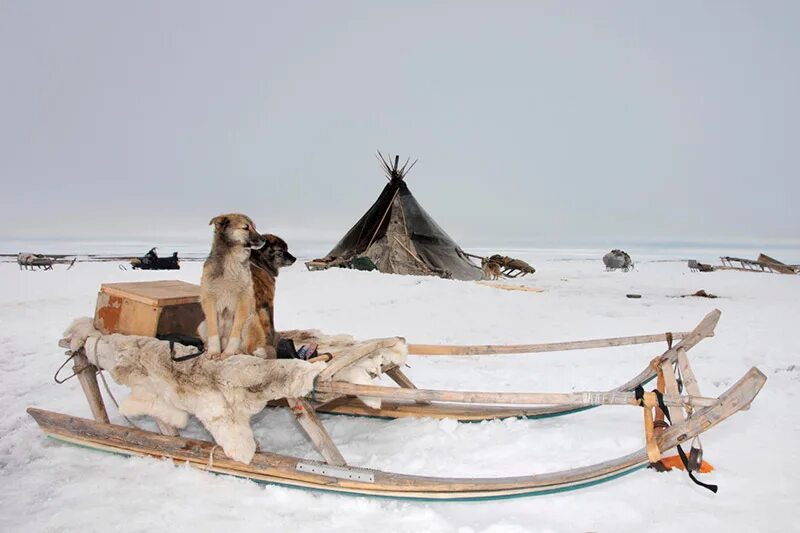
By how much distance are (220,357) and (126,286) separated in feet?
4.30

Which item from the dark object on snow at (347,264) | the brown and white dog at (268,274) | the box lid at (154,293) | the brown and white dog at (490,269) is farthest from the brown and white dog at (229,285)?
the brown and white dog at (490,269)

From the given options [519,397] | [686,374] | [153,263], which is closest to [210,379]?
[519,397]

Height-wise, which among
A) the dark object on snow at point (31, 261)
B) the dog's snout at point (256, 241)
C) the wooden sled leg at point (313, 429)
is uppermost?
the dog's snout at point (256, 241)

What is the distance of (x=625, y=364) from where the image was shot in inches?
229

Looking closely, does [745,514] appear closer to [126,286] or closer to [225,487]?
[225,487]

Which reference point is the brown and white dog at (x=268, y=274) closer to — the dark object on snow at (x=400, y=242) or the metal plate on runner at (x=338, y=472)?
the metal plate on runner at (x=338, y=472)

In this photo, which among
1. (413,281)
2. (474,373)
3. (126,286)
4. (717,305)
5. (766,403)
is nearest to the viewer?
(126,286)

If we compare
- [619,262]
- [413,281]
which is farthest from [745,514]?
[619,262]

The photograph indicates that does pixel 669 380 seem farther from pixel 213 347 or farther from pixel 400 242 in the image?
pixel 400 242

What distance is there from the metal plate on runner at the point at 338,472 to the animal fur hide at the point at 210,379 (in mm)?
374

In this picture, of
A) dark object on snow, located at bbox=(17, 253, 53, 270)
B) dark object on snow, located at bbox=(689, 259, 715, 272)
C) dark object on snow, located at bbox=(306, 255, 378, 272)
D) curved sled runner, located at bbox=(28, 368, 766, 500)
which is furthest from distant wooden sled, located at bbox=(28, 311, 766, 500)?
dark object on snow, located at bbox=(689, 259, 715, 272)

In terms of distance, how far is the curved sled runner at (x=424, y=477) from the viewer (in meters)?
2.35

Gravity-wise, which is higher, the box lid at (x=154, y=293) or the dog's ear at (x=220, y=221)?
the dog's ear at (x=220, y=221)

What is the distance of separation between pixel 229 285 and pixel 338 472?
1414 mm
